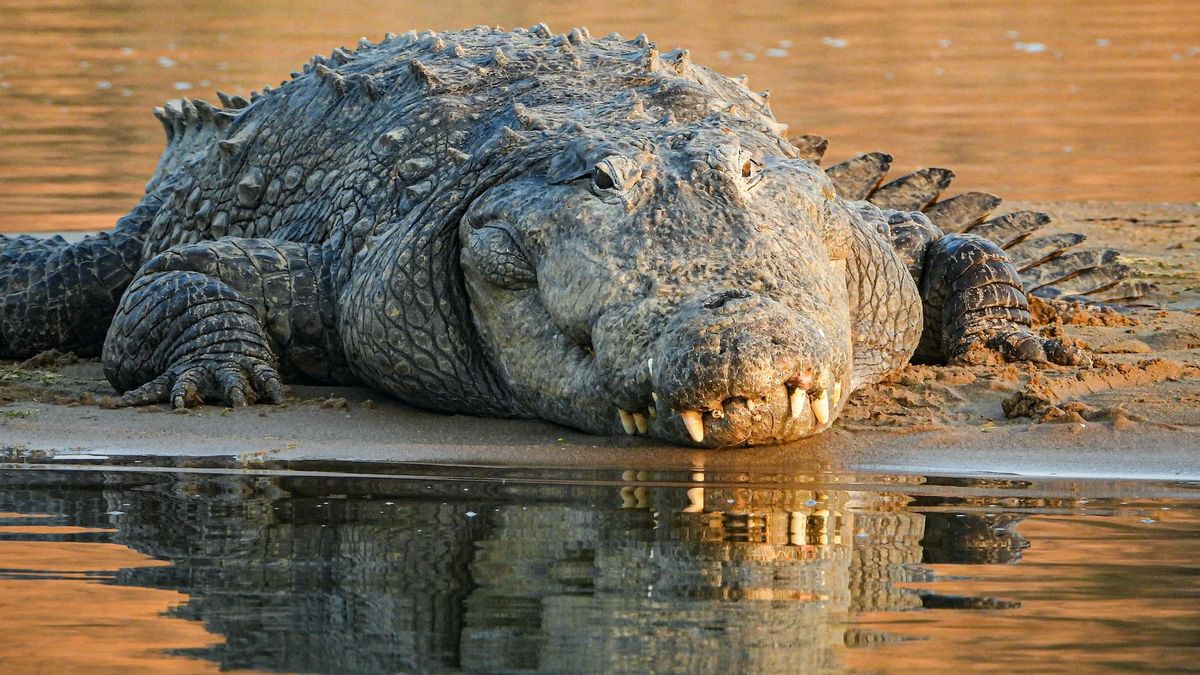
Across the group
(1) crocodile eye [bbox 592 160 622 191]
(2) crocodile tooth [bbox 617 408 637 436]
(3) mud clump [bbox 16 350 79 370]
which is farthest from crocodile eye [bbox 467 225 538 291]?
(3) mud clump [bbox 16 350 79 370]

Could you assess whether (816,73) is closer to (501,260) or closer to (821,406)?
(501,260)

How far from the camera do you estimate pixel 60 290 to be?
9.01 meters

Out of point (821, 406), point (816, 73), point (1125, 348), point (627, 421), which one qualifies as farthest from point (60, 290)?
point (816, 73)

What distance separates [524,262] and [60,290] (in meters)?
3.09

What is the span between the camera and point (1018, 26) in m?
30.8

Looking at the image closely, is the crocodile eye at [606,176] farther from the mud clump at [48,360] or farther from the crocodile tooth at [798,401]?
the mud clump at [48,360]

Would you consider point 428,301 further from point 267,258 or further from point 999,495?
point 999,495

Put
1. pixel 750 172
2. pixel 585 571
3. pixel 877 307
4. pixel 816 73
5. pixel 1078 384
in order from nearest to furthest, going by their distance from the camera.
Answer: pixel 585 571 < pixel 750 172 < pixel 1078 384 < pixel 877 307 < pixel 816 73

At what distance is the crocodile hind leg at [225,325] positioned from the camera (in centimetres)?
731

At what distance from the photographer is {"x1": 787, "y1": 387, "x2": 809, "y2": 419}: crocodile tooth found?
6023mm

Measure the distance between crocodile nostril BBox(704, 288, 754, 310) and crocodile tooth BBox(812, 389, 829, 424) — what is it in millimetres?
384

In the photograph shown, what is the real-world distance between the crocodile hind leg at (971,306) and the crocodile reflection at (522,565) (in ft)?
8.33

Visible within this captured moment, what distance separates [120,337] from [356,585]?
11.3 feet

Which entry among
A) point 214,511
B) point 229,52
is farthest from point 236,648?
point 229,52
